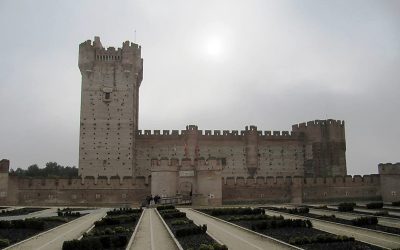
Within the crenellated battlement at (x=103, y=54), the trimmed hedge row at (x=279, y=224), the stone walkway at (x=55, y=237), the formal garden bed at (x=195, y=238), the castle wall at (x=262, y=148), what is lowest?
the stone walkway at (x=55, y=237)

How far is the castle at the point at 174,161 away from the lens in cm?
3450

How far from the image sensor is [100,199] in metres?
34.9

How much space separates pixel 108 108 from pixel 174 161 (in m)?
12.2


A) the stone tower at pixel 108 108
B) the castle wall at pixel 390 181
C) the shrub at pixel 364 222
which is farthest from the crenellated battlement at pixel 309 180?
the shrub at pixel 364 222

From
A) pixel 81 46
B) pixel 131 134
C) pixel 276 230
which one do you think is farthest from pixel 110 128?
pixel 276 230

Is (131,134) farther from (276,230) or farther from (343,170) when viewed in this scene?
(276,230)

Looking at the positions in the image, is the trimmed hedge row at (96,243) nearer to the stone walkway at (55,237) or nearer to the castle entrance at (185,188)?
the stone walkway at (55,237)

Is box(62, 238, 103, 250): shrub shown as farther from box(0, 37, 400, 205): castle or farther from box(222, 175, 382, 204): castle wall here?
box(222, 175, 382, 204): castle wall

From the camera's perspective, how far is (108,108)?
43.9m

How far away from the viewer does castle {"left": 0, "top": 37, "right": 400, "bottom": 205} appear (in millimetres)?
34500

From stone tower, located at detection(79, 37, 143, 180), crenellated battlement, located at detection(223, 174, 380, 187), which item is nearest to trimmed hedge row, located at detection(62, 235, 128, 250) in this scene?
crenellated battlement, located at detection(223, 174, 380, 187)

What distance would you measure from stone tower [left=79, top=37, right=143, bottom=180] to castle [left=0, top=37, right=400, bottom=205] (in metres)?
0.09

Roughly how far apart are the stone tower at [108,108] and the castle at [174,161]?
93 millimetres

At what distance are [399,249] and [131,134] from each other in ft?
117
